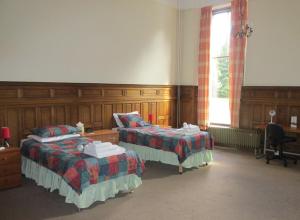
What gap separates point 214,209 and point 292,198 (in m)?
1.16

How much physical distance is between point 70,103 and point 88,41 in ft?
4.15

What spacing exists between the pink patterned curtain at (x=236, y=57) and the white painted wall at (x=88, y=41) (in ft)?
5.25

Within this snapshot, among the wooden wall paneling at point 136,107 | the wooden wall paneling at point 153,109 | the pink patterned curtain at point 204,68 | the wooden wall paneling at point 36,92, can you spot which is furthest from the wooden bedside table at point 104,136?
the pink patterned curtain at point 204,68

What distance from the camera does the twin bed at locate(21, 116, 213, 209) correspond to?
3283 mm

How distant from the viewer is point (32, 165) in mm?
4109

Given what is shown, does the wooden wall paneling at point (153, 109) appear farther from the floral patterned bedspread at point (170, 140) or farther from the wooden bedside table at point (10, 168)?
the wooden bedside table at point (10, 168)

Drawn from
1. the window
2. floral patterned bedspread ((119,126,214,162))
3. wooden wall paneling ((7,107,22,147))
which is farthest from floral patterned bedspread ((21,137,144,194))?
the window

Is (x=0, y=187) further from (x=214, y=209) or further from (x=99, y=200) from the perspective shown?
(x=214, y=209)

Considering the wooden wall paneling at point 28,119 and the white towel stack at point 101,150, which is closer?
the white towel stack at point 101,150

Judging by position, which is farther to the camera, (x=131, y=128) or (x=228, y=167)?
(x=131, y=128)

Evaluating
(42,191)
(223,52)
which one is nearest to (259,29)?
(223,52)

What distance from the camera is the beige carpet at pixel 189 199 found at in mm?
3180

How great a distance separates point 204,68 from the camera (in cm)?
700

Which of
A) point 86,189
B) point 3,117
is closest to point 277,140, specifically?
point 86,189
